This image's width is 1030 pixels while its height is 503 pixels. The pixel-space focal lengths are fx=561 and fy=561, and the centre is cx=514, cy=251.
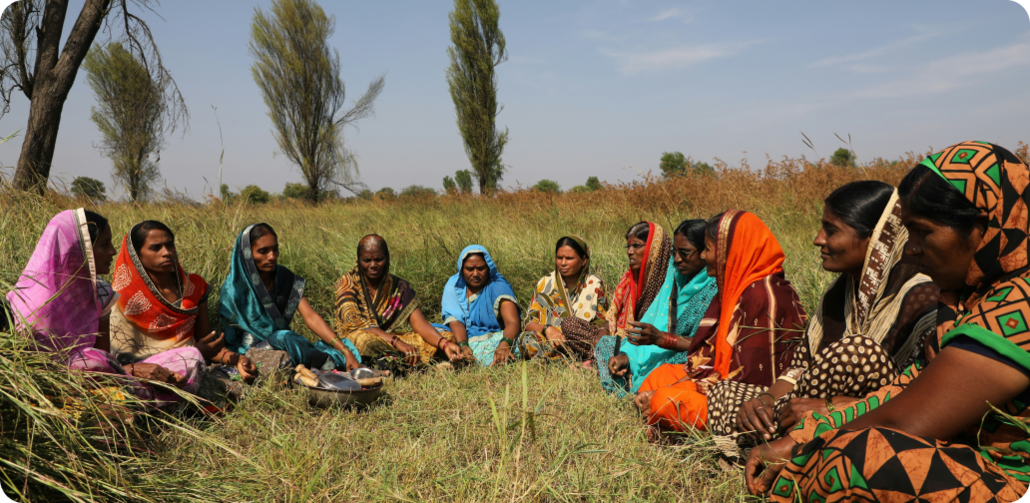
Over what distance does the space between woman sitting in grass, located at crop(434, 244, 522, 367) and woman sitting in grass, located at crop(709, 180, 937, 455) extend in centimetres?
264

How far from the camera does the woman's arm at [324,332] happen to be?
14.6 feet

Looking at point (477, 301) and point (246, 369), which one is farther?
point (477, 301)

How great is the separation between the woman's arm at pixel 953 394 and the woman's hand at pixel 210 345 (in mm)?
3907

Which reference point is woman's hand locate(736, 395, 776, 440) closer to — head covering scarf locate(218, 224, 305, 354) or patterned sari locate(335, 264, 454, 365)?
patterned sari locate(335, 264, 454, 365)

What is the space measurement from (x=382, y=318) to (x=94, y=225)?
90.1 inches

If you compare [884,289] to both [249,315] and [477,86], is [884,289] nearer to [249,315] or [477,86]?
[249,315]

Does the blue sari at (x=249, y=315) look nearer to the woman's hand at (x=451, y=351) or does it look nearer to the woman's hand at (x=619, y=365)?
the woman's hand at (x=451, y=351)

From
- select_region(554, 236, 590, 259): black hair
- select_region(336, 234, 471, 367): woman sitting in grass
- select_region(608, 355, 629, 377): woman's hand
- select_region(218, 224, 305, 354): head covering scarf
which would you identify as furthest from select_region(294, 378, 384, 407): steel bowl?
select_region(554, 236, 590, 259): black hair

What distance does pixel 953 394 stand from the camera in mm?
1454

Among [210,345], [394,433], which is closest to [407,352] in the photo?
[210,345]

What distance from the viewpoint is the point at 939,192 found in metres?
1.53

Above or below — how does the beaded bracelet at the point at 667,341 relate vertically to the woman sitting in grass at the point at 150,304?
below

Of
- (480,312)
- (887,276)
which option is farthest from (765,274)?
(480,312)

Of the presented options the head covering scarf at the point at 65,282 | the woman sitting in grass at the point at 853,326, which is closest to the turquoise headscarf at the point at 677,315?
the woman sitting in grass at the point at 853,326
